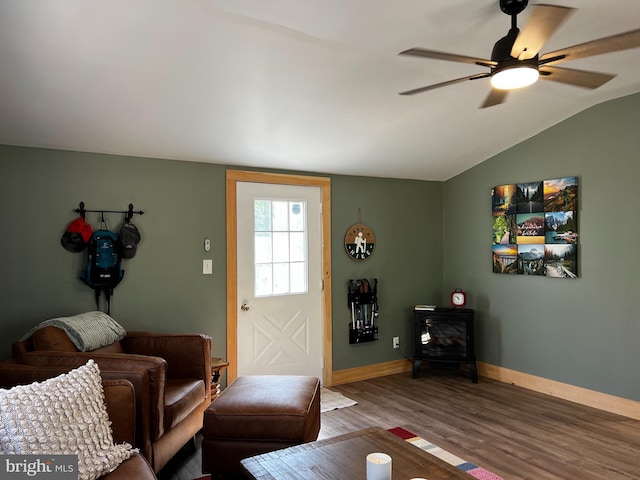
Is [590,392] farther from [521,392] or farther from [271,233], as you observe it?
[271,233]

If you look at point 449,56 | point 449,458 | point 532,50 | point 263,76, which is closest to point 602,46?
point 532,50

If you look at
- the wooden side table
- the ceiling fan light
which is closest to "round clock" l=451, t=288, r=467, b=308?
the wooden side table

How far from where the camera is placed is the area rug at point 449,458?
2.79 metres

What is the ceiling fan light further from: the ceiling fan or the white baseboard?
the white baseboard

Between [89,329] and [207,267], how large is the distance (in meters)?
1.17

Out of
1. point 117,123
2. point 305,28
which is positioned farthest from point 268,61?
point 117,123

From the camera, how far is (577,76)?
2.36 metres

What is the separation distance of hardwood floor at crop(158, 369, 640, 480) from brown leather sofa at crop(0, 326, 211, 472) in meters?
0.32

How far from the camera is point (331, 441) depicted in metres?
2.12

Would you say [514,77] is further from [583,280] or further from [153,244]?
[153,244]

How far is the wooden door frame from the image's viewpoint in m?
4.09

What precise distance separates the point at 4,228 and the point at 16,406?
202 cm

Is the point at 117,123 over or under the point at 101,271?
over

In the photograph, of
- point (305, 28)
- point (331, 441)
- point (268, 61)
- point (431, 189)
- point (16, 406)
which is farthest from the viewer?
point (431, 189)
